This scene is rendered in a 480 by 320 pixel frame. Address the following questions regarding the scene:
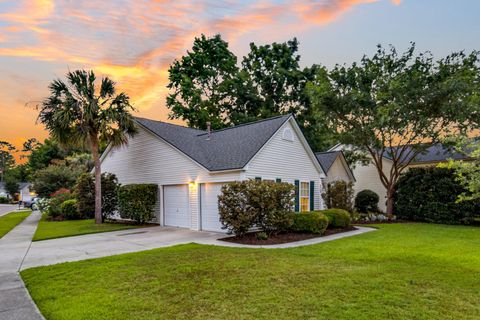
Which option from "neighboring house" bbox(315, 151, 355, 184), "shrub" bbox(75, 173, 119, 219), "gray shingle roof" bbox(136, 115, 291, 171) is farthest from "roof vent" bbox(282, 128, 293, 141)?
"shrub" bbox(75, 173, 119, 219)

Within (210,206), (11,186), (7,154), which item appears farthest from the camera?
(7,154)

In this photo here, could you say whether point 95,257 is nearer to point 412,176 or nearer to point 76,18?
point 76,18

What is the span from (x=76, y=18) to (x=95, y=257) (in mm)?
9224

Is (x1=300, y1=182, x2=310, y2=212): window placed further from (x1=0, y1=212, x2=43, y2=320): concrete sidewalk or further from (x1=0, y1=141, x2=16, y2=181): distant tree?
(x1=0, y1=141, x2=16, y2=181): distant tree

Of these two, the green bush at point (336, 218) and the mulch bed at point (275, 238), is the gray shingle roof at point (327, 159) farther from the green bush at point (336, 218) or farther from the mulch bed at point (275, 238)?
the mulch bed at point (275, 238)

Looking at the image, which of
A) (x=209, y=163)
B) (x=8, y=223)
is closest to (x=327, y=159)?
(x=209, y=163)

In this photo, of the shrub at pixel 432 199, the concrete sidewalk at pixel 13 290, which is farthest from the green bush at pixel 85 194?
the shrub at pixel 432 199

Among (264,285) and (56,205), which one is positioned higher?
(56,205)

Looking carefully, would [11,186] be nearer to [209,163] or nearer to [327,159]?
[209,163]

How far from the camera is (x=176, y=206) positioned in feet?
48.6

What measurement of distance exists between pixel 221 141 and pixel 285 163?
359 cm

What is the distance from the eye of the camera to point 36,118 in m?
15.0

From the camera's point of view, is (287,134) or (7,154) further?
(7,154)

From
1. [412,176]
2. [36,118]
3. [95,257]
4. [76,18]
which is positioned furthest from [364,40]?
[36,118]
